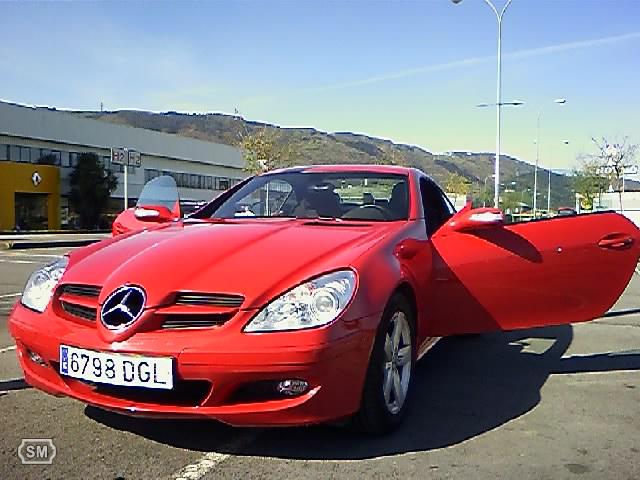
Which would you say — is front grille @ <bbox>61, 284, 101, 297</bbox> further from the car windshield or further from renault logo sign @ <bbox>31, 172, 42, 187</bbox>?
renault logo sign @ <bbox>31, 172, 42, 187</bbox>

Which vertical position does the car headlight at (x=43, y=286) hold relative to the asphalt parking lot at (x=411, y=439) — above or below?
above

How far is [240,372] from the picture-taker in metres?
3.24

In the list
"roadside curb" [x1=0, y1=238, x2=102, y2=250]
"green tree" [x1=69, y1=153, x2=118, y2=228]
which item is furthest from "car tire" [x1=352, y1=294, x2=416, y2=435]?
"green tree" [x1=69, y1=153, x2=118, y2=228]

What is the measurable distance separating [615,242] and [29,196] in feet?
165

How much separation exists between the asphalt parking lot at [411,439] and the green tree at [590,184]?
5345 centimetres

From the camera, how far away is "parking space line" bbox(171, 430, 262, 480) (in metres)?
3.27

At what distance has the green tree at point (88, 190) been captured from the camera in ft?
177

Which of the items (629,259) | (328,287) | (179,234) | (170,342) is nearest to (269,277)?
(328,287)

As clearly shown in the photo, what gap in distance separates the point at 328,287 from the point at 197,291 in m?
0.58

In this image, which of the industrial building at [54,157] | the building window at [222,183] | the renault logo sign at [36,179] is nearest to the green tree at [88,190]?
the industrial building at [54,157]

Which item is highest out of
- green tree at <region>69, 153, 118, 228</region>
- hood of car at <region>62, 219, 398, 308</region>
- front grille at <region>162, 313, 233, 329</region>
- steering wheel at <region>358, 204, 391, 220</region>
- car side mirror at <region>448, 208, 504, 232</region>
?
green tree at <region>69, 153, 118, 228</region>

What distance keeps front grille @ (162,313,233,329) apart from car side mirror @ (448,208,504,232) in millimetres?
1794

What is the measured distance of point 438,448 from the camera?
3740 millimetres

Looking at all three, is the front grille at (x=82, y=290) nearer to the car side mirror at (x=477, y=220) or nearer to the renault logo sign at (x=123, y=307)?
the renault logo sign at (x=123, y=307)
